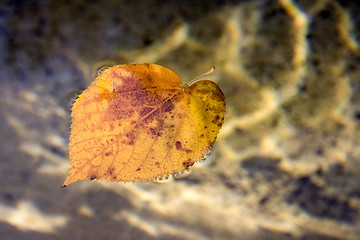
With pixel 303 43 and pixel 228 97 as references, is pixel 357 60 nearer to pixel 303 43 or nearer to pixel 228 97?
pixel 303 43

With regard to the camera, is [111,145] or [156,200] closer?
[111,145]

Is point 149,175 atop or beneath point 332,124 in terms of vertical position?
Answer: beneath

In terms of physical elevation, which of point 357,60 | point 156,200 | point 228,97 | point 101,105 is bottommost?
point 156,200

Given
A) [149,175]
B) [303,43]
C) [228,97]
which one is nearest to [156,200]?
[149,175]

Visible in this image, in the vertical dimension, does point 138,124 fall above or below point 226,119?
below
